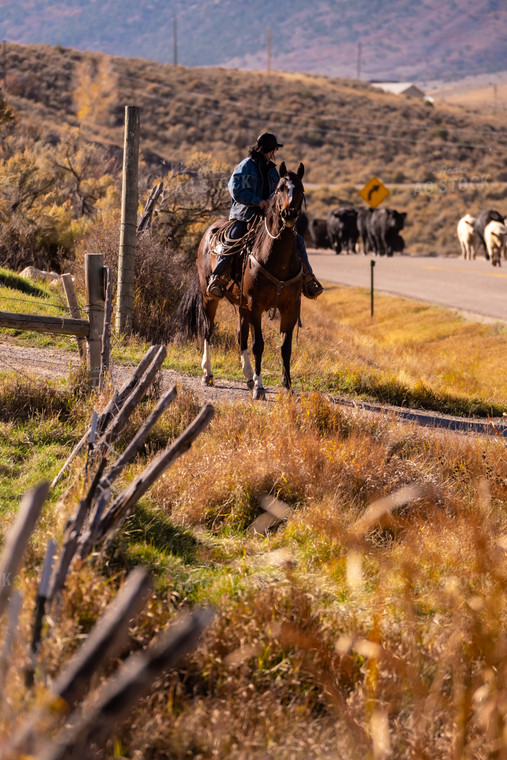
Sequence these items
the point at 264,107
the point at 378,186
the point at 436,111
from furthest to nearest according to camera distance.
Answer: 1. the point at 436,111
2. the point at 264,107
3. the point at 378,186

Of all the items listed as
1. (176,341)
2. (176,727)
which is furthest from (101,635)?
(176,341)

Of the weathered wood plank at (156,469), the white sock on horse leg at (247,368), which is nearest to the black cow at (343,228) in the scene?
the white sock on horse leg at (247,368)

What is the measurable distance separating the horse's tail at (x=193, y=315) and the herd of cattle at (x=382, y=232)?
62.7 feet

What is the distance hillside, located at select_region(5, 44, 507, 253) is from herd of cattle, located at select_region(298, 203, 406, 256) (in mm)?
4614

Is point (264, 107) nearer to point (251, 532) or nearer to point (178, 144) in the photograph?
point (178, 144)

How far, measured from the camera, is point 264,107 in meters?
71.4

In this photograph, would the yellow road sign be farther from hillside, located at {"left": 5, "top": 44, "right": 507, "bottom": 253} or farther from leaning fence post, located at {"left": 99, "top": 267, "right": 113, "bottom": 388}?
hillside, located at {"left": 5, "top": 44, "right": 507, "bottom": 253}

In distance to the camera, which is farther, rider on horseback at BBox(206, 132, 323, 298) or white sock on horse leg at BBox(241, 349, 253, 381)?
white sock on horse leg at BBox(241, 349, 253, 381)

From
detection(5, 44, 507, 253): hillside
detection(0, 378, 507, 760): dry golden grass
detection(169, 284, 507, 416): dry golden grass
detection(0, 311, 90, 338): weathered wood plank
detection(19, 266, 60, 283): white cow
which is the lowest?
detection(0, 378, 507, 760): dry golden grass

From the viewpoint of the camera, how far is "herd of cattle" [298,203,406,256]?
3566 centimetres

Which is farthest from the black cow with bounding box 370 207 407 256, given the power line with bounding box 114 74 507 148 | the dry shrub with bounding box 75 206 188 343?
the power line with bounding box 114 74 507 148

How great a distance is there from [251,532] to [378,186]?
1621cm

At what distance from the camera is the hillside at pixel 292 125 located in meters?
52.2

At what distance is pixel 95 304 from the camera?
8.24 meters
